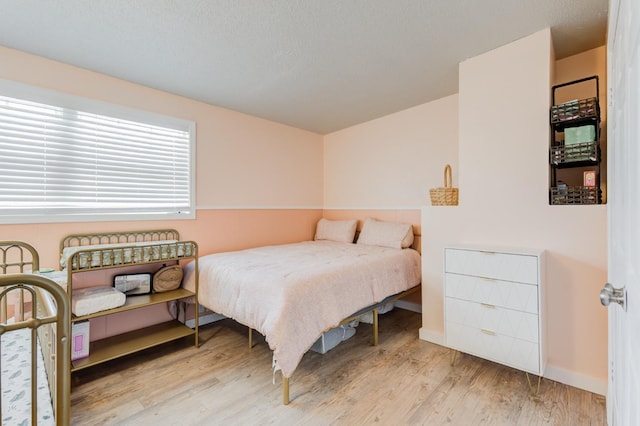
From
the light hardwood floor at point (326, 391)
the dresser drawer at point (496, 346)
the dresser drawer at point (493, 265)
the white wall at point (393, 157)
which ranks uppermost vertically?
the white wall at point (393, 157)

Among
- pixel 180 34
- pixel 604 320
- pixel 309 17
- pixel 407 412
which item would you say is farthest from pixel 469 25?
pixel 407 412

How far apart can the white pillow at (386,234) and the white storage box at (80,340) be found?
2590 mm

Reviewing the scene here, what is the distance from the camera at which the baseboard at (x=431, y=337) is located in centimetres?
247

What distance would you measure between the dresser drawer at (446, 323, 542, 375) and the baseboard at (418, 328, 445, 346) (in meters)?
0.36

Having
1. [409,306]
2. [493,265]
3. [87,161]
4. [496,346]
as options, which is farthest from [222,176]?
[496,346]

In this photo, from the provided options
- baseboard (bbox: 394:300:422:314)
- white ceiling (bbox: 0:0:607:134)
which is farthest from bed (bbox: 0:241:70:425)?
baseboard (bbox: 394:300:422:314)

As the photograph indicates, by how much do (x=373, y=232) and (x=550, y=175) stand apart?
5.76 ft

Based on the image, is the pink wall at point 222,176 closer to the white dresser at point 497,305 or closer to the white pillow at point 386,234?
the white pillow at point 386,234

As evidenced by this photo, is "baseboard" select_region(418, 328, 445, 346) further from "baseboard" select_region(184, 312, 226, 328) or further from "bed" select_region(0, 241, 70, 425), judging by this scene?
"bed" select_region(0, 241, 70, 425)

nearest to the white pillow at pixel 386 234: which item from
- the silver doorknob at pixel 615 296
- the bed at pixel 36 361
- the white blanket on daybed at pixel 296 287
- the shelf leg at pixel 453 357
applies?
the white blanket on daybed at pixel 296 287

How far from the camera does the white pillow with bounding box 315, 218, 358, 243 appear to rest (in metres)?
3.70

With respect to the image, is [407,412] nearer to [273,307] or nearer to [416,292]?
[273,307]

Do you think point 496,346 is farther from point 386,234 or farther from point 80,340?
point 80,340

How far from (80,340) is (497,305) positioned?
9.17 feet
